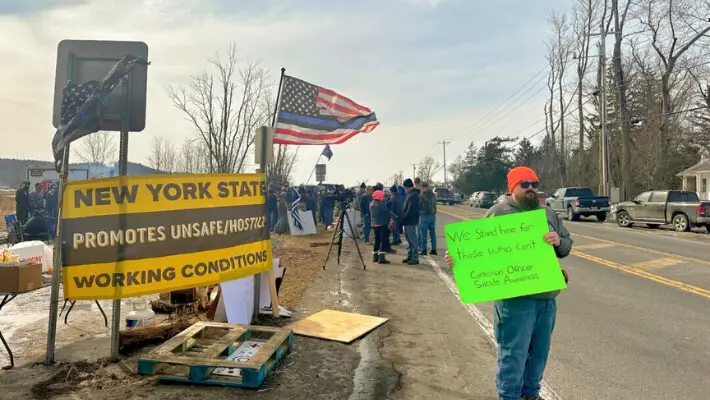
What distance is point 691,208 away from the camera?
64.7 feet

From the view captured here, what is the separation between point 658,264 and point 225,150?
2044cm

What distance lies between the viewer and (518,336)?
3.40 m

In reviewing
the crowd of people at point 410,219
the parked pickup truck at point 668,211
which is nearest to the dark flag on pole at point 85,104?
the crowd of people at point 410,219

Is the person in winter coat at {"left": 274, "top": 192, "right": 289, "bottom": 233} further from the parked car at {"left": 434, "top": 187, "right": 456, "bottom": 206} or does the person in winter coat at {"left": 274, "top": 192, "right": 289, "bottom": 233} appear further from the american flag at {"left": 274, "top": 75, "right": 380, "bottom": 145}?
the parked car at {"left": 434, "top": 187, "right": 456, "bottom": 206}

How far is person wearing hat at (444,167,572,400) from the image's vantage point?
3.41 metres

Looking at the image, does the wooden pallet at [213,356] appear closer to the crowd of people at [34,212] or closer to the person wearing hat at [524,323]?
the person wearing hat at [524,323]

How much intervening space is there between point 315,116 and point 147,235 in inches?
209

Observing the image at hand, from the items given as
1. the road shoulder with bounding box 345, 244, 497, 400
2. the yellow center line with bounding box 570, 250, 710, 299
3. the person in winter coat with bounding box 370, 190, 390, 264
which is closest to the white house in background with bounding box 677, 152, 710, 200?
the yellow center line with bounding box 570, 250, 710, 299

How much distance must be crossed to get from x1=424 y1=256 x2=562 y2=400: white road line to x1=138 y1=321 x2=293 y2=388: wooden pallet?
2370 millimetres

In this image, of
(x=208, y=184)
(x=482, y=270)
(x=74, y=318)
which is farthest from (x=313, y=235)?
(x=482, y=270)

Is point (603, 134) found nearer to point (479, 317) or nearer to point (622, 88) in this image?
point (622, 88)

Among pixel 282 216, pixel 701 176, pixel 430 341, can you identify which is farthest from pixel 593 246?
pixel 701 176

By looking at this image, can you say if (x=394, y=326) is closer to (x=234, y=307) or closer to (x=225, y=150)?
(x=234, y=307)

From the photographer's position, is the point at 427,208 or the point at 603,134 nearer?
the point at 427,208
